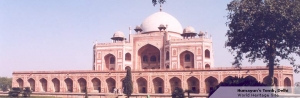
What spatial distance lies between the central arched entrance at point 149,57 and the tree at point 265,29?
18943mm

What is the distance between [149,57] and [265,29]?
21472 millimetres

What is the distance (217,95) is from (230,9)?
502 centimetres

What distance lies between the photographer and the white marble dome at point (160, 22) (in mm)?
36906

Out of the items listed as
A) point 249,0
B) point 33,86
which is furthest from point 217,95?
point 33,86

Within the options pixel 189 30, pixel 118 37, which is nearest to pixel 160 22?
pixel 189 30

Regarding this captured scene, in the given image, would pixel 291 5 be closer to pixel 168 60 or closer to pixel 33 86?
pixel 168 60

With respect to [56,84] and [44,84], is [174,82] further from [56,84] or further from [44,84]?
[44,84]

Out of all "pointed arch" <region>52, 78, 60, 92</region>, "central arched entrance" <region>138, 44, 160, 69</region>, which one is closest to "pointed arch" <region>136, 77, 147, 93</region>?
"central arched entrance" <region>138, 44, 160, 69</region>

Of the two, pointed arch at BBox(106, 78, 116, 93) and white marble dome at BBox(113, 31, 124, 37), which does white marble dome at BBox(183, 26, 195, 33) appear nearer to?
white marble dome at BBox(113, 31, 124, 37)

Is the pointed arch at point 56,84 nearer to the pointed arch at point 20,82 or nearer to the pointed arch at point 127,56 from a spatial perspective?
the pointed arch at point 20,82

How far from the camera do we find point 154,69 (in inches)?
1148

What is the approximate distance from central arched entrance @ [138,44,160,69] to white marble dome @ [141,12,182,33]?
2683 millimetres

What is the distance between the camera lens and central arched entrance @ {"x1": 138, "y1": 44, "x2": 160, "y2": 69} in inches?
1385

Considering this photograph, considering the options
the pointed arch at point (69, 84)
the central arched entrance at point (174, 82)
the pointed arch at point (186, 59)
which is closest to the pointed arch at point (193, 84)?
the central arched entrance at point (174, 82)
